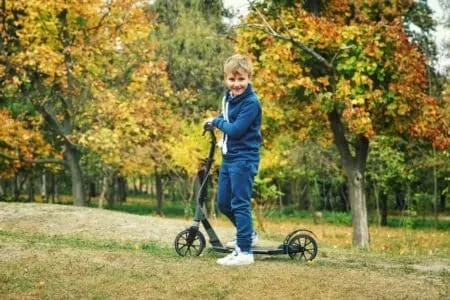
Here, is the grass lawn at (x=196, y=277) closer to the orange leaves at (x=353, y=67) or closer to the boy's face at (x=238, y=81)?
the boy's face at (x=238, y=81)

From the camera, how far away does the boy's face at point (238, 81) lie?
21.3 feet

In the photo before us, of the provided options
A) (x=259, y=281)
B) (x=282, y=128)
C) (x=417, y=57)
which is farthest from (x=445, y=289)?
(x=282, y=128)

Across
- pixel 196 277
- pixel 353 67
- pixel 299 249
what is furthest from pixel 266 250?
pixel 353 67

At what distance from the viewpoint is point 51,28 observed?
58.6 ft

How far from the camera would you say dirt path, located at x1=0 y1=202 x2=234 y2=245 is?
412 inches

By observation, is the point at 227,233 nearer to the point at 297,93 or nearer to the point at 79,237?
the point at 79,237

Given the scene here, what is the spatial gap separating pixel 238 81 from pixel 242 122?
433mm

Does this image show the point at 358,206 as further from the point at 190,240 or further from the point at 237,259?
the point at 237,259

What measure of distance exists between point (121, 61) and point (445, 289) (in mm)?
18822

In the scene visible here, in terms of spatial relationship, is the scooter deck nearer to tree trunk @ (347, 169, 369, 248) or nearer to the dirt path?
the dirt path

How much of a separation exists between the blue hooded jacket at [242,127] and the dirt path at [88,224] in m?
3.46

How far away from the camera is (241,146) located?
258 inches

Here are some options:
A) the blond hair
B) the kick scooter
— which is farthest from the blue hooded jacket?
the kick scooter

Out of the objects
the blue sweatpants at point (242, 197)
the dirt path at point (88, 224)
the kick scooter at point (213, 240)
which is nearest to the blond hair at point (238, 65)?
the kick scooter at point (213, 240)
